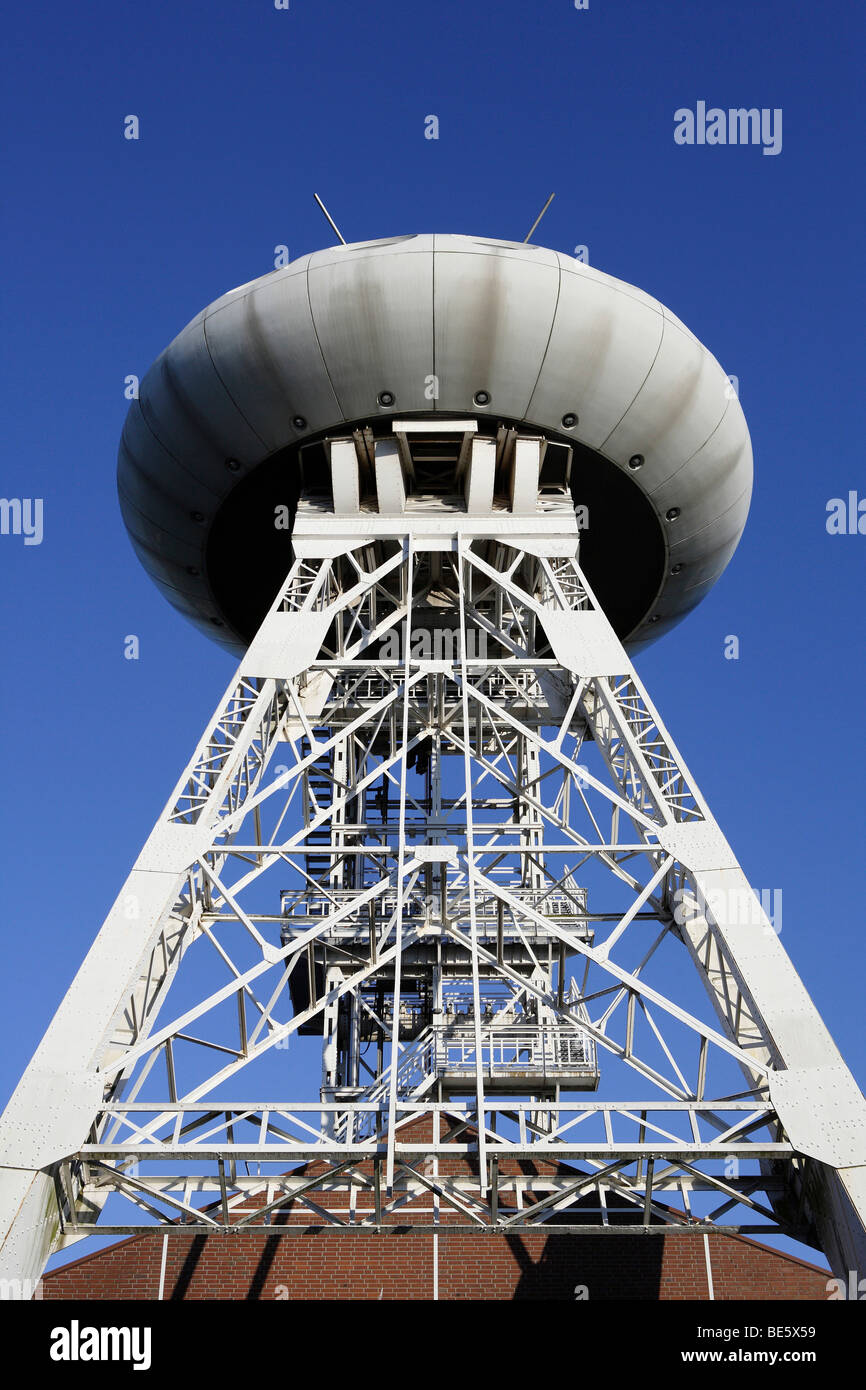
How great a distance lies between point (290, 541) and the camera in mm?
20000

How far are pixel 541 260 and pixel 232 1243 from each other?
16093 millimetres

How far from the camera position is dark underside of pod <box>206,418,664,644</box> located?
1941 centimetres

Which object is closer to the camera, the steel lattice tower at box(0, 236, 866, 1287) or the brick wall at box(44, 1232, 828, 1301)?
the steel lattice tower at box(0, 236, 866, 1287)

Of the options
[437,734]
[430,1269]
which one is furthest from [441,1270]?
[437,734]

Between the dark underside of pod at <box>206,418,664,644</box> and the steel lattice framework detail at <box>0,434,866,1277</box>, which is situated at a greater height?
the dark underside of pod at <box>206,418,664,644</box>

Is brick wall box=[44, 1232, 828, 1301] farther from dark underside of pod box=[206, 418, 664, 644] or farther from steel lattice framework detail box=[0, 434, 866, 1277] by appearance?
dark underside of pod box=[206, 418, 664, 644]

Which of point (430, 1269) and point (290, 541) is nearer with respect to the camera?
point (290, 541)

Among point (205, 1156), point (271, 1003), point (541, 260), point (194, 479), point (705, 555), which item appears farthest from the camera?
point (705, 555)

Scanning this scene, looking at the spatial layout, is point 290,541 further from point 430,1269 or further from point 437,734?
point 430,1269

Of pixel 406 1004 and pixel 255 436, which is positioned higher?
pixel 255 436

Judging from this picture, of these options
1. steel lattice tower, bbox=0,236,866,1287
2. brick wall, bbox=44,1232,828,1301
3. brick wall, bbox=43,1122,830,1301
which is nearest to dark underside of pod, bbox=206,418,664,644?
steel lattice tower, bbox=0,236,866,1287
